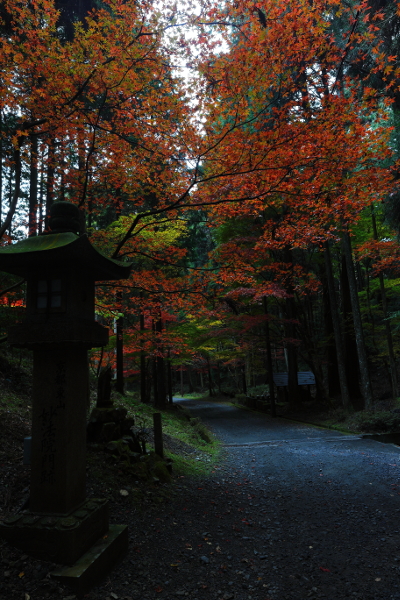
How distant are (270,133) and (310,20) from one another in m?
2.16

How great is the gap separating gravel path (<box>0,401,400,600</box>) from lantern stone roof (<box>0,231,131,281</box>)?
2.96m

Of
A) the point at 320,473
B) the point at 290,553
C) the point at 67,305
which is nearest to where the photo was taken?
the point at 67,305

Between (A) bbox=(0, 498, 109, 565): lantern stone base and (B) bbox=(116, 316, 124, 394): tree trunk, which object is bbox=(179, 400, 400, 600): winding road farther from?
(B) bbox=(116, 316, 124, 394): tree trunk

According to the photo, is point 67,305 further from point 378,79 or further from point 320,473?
point 378,79

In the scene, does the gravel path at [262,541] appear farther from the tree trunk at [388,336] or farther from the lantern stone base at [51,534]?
the tree trunk at [388,336]

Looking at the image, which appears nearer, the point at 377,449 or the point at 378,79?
the point at 377,449

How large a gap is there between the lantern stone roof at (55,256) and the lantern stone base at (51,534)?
2.62 m

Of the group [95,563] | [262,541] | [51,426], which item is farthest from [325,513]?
[51,426]

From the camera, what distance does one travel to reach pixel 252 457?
9602 millimetres

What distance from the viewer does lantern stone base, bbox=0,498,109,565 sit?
3273 millimetres

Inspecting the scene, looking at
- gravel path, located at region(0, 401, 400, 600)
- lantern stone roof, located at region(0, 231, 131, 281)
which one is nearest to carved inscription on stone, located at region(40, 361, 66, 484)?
gravel path, located at region(0, 401, 400, 600)

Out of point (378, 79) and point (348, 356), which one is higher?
point (378, 79)

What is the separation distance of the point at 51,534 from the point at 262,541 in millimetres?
2789

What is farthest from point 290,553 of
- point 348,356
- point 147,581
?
point 348,356
